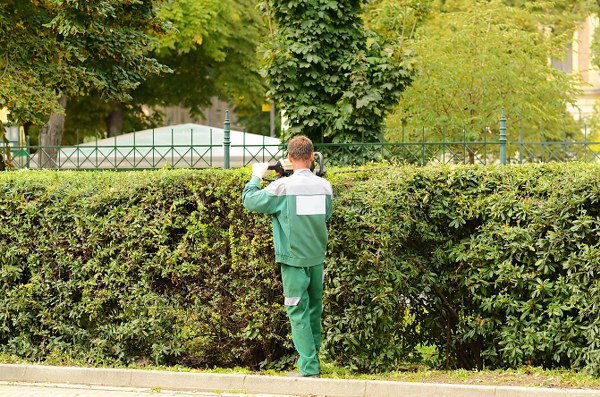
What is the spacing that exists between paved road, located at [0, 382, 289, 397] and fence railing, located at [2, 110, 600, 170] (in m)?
3.17

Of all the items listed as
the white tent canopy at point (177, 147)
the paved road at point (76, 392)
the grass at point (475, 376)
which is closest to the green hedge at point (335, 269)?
A: the grass at point (475, 376)

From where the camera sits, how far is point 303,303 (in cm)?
816

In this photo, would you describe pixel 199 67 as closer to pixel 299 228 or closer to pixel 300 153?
pixel 300 153

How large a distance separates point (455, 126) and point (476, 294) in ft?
43.9

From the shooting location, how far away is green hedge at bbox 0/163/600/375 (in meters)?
8.48

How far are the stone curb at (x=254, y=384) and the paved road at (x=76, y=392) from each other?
0.42ft

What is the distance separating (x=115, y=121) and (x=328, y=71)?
20.5m

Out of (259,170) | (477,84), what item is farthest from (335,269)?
(477,84)

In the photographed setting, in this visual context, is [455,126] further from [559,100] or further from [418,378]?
[418,378]

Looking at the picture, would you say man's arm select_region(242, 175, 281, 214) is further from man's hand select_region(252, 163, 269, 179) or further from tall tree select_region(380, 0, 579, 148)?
tall tree select_region(380, 0, 579, 148)

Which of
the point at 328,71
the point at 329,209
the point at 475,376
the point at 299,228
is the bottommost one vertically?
the point at 475,376

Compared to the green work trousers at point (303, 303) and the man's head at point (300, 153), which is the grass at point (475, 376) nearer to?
the green work trousers at point (303, 303)

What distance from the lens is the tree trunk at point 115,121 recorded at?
3506cm

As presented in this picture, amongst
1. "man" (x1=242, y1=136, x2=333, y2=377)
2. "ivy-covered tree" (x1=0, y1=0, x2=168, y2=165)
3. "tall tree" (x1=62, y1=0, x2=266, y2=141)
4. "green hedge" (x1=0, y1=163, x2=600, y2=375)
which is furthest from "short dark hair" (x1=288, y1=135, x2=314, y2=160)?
"tall tree" (x1=62, y1=0, x2=266, y2=141)
